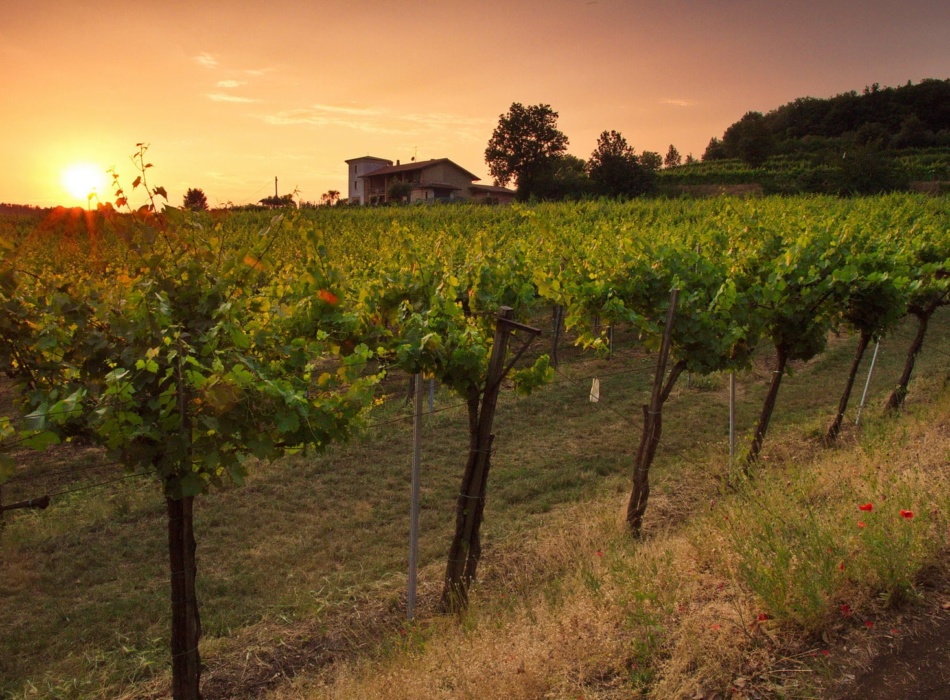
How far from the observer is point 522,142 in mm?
58875

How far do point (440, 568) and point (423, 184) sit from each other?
190 feet

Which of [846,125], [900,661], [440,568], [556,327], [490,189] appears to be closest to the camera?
[900,661]

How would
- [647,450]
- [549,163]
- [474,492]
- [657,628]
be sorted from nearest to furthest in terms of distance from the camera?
[657,628]
[474,492]
[647,450]
[549,163]

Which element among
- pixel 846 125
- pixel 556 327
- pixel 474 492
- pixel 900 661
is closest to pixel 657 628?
pixel 900 661

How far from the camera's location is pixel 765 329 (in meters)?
7.75

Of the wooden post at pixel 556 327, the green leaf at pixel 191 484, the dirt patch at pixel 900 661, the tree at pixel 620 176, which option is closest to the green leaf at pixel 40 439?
the green leaf at pixel 191 484

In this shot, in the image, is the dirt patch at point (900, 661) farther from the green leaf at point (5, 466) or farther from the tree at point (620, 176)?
the tree at point (620, 176)

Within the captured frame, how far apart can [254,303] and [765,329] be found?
228 inches

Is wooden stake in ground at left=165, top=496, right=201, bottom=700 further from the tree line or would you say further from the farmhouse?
the farmhouse

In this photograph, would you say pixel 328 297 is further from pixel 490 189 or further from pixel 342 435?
pixel 490 189

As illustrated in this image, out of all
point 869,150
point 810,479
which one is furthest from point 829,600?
point 869,150

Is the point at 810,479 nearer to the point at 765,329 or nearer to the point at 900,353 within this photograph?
the point at 765,329

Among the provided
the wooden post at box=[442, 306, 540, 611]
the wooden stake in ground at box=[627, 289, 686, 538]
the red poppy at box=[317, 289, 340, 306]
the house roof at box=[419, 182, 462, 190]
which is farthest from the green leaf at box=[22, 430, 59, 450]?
the house roof at box=[419, 182, 462, 190]

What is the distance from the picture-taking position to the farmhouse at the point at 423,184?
→ 60.8 m
